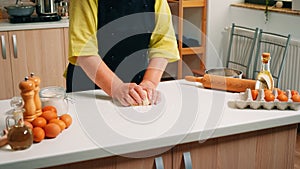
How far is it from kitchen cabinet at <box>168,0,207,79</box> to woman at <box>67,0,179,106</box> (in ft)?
A: 6.94

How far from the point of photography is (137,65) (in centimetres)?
175

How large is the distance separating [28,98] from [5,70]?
2241 mm

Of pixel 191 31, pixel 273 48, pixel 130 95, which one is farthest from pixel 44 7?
pixel 130 95

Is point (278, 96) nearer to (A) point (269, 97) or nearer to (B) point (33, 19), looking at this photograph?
(A) point (269, 97)

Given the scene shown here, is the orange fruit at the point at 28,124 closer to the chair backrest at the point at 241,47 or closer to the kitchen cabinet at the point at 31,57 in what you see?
the kitchen cabinet at the point at 31,57

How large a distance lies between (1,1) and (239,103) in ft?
9.34

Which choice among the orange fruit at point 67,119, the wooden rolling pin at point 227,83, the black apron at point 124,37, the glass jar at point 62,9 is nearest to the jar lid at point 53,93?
the orange fruit at point 67,119

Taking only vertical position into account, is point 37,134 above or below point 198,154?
above

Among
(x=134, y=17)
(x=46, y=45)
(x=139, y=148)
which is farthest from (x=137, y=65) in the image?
(x=46, y=45)

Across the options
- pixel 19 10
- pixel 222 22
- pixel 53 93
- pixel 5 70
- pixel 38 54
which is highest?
pixel 19 10

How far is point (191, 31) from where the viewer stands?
4168 millimetres

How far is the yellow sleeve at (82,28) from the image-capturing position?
145 centimetres

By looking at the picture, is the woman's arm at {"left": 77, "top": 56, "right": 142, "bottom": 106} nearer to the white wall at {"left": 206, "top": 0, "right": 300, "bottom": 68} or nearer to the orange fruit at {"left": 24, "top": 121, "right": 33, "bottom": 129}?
the orange fruit at {"left": 24, "top": 121, "right": 33, "bottom": 129}

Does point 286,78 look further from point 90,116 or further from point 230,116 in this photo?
point 90,116
